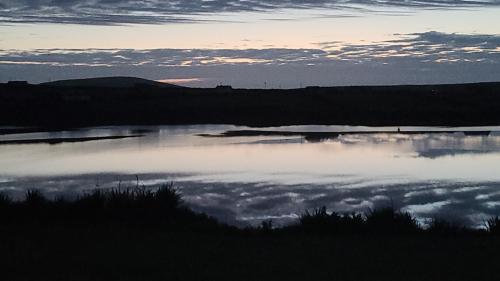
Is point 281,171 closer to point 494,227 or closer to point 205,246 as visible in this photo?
point 494,227

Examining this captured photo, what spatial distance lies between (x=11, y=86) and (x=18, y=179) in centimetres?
5019

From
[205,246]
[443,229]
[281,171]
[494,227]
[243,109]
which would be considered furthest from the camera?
[243,109]

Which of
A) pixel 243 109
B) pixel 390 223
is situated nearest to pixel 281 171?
pixel 390 223

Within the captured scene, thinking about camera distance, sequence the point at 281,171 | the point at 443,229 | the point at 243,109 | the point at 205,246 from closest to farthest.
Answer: the point at 205,246
the point at 443,229
the point at 281,171
the point at 243,109

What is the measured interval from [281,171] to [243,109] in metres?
35.6

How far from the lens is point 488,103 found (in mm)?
60031

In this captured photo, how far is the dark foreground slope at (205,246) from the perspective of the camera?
8078mm

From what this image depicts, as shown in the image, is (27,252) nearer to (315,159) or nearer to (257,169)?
(257,169)

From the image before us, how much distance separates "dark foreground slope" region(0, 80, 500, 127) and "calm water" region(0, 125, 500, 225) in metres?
14.9

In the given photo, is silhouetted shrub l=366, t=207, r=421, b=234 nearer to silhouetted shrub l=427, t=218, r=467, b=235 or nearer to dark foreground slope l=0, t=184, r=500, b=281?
dark foreground slope l=0, t=184, r=500, b=281

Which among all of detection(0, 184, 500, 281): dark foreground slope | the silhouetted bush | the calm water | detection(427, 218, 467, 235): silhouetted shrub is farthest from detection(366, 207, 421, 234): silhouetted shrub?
the calm water

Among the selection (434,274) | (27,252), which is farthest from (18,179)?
(434,274)

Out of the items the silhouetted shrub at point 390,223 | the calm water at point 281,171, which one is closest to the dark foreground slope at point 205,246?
the silhouetted shrub at point 390,223

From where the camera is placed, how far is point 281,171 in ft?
71.8
